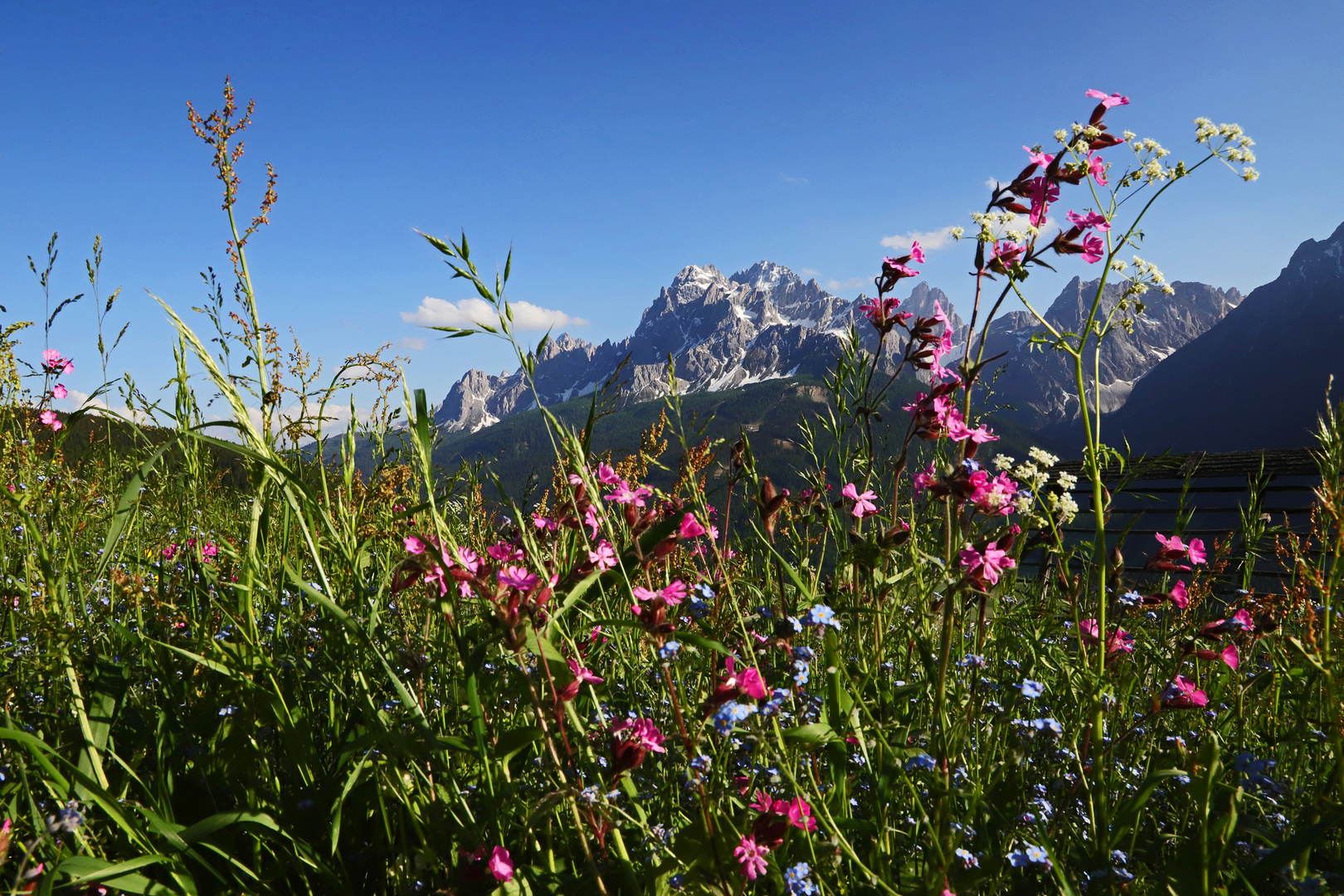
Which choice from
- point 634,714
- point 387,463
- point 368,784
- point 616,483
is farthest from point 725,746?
point 387,463

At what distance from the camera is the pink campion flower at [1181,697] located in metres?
1.59

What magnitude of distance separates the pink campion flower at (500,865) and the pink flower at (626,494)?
28.3 inches

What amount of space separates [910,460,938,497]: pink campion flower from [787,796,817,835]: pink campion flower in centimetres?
75

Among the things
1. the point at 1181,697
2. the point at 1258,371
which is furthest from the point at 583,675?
the point at 1258,371

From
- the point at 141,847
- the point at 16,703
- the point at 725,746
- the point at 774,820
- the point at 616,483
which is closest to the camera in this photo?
the point at 774,820

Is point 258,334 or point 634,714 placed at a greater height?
point 258,334

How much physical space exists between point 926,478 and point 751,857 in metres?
1.00

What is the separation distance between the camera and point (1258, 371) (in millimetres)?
133375

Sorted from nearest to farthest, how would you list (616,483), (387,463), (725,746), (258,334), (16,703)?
(725,746), (258,334), (16,703), (616,483), (387,463)

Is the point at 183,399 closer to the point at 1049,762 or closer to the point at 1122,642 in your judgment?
the point at 1049,762

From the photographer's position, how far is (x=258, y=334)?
150cm

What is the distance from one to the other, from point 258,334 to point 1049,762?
2115 mm

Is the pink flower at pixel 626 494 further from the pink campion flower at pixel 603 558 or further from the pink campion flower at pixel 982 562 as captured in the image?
the pink campion flower at pixel 982 562

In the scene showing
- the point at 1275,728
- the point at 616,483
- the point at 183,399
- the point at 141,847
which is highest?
the point at 183,399
